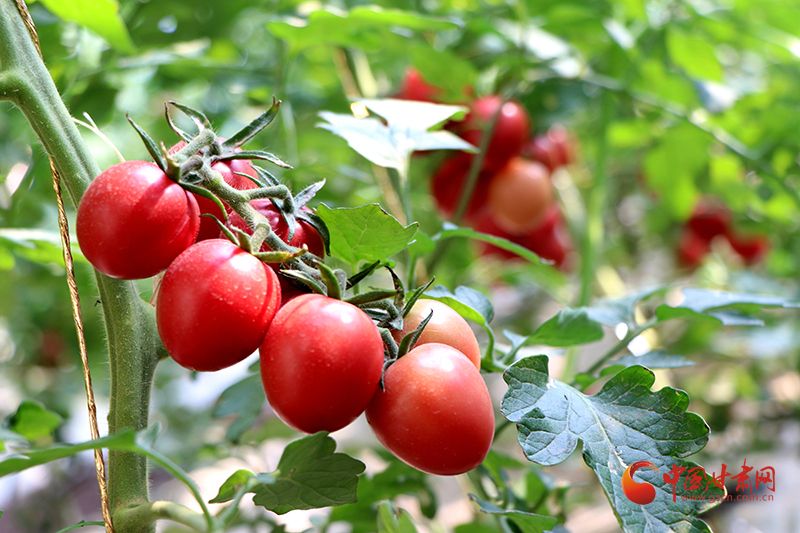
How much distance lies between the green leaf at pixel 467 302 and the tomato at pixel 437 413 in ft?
0.21

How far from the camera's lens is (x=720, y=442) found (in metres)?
1.23

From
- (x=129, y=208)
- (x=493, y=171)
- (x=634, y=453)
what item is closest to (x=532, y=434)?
(x=634, y=453)

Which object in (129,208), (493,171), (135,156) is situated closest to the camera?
(129,208)

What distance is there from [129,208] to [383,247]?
0.12 m

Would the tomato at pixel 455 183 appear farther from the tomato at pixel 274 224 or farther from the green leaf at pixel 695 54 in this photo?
the tomato at pixel 274 224

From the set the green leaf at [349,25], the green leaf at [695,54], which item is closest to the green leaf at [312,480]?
the green leaf at [349,25]

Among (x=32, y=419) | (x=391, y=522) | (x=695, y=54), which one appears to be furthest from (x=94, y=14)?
(x=695, y=54)

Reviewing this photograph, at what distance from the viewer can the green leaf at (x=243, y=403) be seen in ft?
1.57

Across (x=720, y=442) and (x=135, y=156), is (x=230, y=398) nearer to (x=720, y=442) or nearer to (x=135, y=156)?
(x=135, y=156)

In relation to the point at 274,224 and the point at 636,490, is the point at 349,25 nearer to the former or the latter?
the point at 274,224

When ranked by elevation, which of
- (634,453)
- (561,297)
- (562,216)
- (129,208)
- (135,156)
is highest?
(129,208)

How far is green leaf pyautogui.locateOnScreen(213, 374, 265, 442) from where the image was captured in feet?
1.57

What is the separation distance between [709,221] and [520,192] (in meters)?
0.64

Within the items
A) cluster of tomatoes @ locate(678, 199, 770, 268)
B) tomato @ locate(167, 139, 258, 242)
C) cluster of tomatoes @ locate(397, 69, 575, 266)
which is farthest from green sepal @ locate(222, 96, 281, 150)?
cluster of tomatoes @ locate(678, 199, 770, 268)
